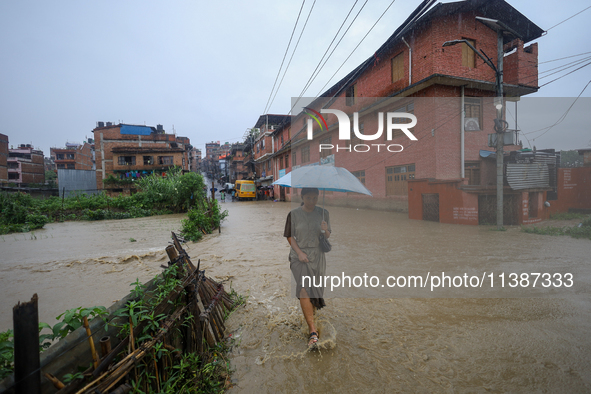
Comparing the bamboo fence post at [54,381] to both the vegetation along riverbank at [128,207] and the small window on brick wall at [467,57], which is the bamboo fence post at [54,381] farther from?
the small window on brick wall at [467,57]

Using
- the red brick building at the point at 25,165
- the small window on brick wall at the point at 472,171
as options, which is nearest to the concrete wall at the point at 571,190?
the small window on brick wall at the point at 472,171

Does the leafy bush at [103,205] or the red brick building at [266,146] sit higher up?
the red brick building at [266,146]

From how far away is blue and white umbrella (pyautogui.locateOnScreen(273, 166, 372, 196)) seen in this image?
3.21 metres

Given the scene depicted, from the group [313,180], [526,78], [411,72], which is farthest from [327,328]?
[526,78]

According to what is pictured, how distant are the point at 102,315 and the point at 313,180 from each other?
2250mm

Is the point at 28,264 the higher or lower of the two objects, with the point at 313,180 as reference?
lower

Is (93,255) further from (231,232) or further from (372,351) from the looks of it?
(372,351)

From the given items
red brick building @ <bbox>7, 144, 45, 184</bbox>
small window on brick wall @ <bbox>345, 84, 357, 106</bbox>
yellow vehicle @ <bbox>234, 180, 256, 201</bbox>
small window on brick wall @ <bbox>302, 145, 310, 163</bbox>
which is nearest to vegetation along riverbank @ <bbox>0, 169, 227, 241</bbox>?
small window on brick wall @ <bbox>302, 145, 310, 163</bbox>

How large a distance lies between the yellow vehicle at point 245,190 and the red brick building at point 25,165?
119 ft

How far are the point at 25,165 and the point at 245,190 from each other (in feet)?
128

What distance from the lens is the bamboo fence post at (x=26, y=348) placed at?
1.30m

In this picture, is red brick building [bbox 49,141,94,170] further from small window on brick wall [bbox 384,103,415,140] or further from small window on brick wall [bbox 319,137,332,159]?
small window on brick wall [bbox 384,103,415,140]

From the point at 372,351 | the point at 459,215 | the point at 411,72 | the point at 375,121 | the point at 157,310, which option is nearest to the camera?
the point at 157,310

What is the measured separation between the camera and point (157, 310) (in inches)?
93.4
